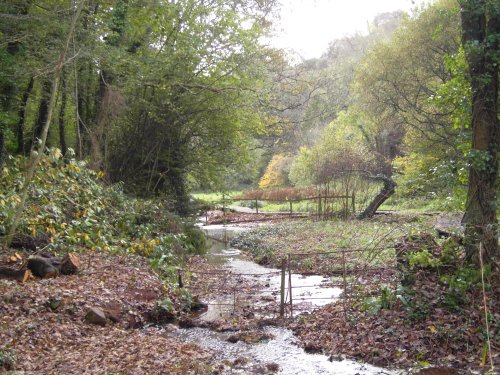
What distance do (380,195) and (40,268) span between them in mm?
17723

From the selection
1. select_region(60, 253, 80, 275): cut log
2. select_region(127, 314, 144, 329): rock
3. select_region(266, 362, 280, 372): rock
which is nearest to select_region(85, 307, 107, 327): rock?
select_region(127, 314, 144, 329): rock

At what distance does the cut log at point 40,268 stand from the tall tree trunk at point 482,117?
767 cm

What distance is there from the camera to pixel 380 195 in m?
23.2

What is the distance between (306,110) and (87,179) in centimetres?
2641

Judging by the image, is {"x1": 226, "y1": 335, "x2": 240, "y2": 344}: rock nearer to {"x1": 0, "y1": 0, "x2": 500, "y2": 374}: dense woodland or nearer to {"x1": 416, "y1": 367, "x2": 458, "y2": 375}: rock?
{"x1": 0, "y1": 0, "x2": 500, "y2": 374}: dense woodland

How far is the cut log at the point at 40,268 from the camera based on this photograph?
9.02m

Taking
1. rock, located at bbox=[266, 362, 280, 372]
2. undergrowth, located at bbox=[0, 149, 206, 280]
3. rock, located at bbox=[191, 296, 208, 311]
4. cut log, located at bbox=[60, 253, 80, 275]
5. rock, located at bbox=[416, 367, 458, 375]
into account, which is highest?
undergrowth, located at bbox=[0, 149, 206, 280]

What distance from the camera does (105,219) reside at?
1177 centimetres

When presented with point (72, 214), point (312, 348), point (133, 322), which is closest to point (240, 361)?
point (312, 348)

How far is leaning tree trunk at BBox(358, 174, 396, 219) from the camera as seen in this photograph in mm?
22828

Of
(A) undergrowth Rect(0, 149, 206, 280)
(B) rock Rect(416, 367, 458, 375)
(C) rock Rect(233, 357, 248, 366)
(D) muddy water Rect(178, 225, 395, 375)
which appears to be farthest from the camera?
Result: (A) undergrowth Rect(0, 149, 206, 280)

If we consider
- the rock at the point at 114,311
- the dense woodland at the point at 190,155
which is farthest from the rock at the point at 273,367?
the rock at the point at 114,311

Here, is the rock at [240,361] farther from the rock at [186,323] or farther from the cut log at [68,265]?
the cut log at [68,265]

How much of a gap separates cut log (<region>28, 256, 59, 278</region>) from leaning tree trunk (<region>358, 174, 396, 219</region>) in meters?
16.5
